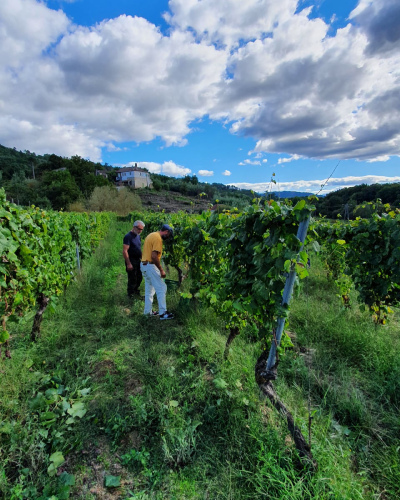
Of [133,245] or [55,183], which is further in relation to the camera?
[55,183]

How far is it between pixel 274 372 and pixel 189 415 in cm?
98

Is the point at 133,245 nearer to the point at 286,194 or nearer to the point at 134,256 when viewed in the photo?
the point at 134,256

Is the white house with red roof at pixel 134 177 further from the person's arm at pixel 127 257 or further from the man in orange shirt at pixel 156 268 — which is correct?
the man in orange shirt at pixel 156 268

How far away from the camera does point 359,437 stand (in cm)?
239

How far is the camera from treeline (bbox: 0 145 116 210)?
3828 cm

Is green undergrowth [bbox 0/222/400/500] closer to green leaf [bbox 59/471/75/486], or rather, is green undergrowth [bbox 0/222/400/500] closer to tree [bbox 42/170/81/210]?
green leaf [bbox 59/471/75/486]

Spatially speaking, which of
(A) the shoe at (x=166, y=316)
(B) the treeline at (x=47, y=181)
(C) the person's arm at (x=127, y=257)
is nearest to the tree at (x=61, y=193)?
(B) the treeline at (x=47, y=181)

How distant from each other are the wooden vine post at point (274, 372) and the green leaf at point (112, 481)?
4.75 feet

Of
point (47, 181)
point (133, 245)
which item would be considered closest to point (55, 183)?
point (47, 181)

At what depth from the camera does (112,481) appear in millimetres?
1902

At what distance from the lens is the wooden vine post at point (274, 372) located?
2002 millimetres

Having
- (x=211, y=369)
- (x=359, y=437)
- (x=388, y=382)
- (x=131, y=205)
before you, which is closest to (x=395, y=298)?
(x=388, y=382)

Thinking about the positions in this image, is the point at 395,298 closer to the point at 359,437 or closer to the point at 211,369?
the point at 359,437

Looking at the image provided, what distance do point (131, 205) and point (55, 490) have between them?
1493 inches
